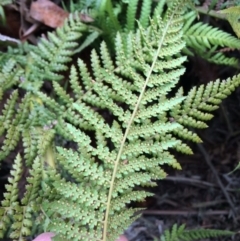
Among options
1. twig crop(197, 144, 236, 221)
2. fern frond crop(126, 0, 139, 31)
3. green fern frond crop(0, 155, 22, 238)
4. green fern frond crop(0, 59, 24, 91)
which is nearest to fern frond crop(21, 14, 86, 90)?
green fern frond crop(0, 59, 24, 91)

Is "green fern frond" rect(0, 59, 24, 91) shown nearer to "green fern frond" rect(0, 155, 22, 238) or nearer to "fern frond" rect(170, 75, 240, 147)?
"green fern frond" rect(0, 155, 22, 238)

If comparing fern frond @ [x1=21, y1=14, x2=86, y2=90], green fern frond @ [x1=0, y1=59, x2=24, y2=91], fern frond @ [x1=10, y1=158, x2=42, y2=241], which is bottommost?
fern frond @ [x1=10, y1=158, x2=42, y2=241]

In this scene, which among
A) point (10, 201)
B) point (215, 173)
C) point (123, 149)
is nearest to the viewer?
point (123, 149)

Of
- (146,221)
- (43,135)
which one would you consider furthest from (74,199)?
(146,221)

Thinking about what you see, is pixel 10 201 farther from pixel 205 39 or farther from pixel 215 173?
pixel 215 173

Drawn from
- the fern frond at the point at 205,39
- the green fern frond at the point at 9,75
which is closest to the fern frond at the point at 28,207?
the green fern frond at the point at 9,75

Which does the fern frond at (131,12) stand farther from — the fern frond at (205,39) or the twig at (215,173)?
the twig at (215,173)

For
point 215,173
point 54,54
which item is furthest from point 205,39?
point 215,173

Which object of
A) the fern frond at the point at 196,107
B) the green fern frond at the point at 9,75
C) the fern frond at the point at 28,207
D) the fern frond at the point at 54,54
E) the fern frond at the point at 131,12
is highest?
the fern frond at the point at 131,12

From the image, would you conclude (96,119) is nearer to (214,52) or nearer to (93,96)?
(93,96)

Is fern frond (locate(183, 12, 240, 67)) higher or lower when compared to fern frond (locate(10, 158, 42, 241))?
higher

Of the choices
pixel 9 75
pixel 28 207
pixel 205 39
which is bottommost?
pixel 28 207
